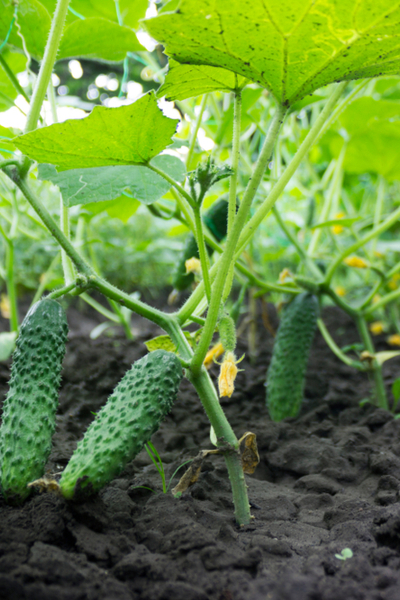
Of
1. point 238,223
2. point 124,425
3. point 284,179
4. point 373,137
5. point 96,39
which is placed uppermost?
point 96,39

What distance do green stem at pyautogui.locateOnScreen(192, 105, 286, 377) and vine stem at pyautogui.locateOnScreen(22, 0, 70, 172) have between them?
50 centimetres

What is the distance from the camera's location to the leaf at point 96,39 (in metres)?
1.31

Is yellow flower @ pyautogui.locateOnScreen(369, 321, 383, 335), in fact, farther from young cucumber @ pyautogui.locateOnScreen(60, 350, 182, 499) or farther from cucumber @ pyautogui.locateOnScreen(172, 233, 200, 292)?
young cucumber @ pyautogui.locateOnScreen(60, 350, 182, 499)

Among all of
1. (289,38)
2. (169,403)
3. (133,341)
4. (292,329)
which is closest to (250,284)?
(292,329)

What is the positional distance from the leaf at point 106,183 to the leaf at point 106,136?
4.7 inches

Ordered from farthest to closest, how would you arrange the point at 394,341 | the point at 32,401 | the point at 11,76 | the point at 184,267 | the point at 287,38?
1. the point at 394,341
2. the point at 184,267
3. the point at 11,76
4. the point at 32,401
5. the point at 287,38

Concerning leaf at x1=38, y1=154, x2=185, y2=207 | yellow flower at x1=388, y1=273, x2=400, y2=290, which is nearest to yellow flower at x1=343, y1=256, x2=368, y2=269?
yellow flower at x1=388, y1=273, x2=400, y2=290

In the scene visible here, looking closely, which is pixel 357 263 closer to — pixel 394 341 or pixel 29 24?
pixel 394 341

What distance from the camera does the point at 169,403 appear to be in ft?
2.98

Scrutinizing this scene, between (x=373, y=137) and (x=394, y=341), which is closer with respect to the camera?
(x=373, y=137)

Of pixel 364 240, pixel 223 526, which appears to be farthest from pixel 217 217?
pixel 223 526

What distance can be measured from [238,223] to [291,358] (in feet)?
3.09

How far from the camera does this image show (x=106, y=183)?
1085 millimetres

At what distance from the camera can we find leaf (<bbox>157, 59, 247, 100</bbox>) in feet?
2.97
